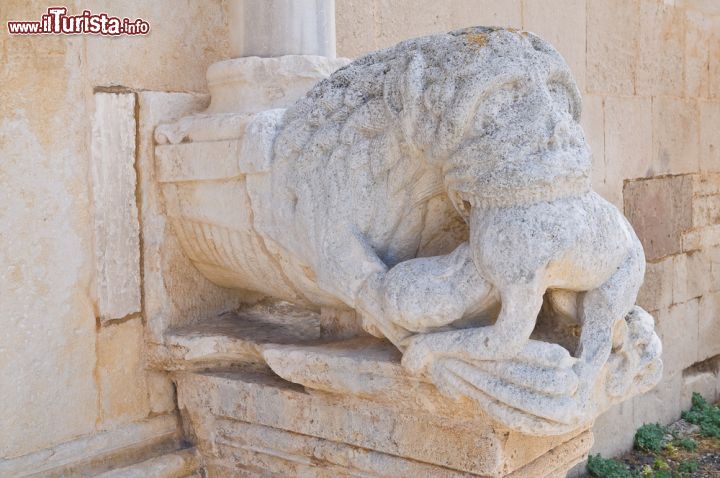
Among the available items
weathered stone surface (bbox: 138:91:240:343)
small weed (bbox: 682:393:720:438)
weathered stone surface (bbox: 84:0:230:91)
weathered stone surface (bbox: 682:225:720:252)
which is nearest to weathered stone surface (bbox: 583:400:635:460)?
small weed (bbox: 682:393:720:438)

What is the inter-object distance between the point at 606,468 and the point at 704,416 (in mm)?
1117

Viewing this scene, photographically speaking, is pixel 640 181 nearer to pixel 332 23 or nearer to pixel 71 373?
pixel 332 23

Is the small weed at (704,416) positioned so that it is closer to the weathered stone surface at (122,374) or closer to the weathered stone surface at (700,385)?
the weathered stone surface at (700,385)

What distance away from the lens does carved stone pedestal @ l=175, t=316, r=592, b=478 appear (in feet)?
5.89

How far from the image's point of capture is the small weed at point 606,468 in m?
3.84

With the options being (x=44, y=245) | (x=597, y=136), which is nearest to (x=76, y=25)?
(x=44, y=245)

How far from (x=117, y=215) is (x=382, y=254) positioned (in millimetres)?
839

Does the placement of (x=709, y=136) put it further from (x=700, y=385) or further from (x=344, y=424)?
(x=344, y=424)

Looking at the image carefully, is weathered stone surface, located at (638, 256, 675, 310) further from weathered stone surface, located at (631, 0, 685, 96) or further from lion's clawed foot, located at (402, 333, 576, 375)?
lion's clawed foot, located at (402, 333, 576, 375)

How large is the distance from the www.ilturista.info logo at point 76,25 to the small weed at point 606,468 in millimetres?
2892

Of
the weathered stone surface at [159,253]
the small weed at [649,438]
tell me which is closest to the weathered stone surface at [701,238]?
the small weed at [649,438]

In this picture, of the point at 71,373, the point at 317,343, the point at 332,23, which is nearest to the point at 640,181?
the point at 332,23

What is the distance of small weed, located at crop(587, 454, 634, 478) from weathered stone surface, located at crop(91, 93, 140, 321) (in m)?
2.52

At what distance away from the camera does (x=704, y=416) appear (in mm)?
4648
